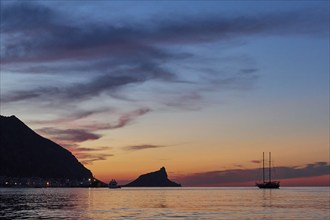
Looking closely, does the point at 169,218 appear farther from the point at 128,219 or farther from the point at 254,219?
the point at 254,219

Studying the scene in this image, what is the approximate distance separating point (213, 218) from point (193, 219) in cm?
469

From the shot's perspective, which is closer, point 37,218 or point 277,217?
point 37,218

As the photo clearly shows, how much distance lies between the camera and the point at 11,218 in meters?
90.3

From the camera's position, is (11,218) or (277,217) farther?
(277,217)

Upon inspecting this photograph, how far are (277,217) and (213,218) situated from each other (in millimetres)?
14497

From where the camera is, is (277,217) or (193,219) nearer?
(193,219)

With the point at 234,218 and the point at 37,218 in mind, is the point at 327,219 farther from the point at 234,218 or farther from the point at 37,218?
the point at 37,218

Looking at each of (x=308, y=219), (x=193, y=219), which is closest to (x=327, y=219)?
(x=308, y=219)

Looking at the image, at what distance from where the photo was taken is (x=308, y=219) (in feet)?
309

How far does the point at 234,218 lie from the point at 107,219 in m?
25.5

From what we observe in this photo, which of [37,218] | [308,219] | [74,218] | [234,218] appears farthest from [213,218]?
[37,218]

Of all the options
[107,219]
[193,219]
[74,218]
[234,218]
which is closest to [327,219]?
[234,218]

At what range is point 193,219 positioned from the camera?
92625mm

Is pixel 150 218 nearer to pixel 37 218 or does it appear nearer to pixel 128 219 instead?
pixel 128 219
